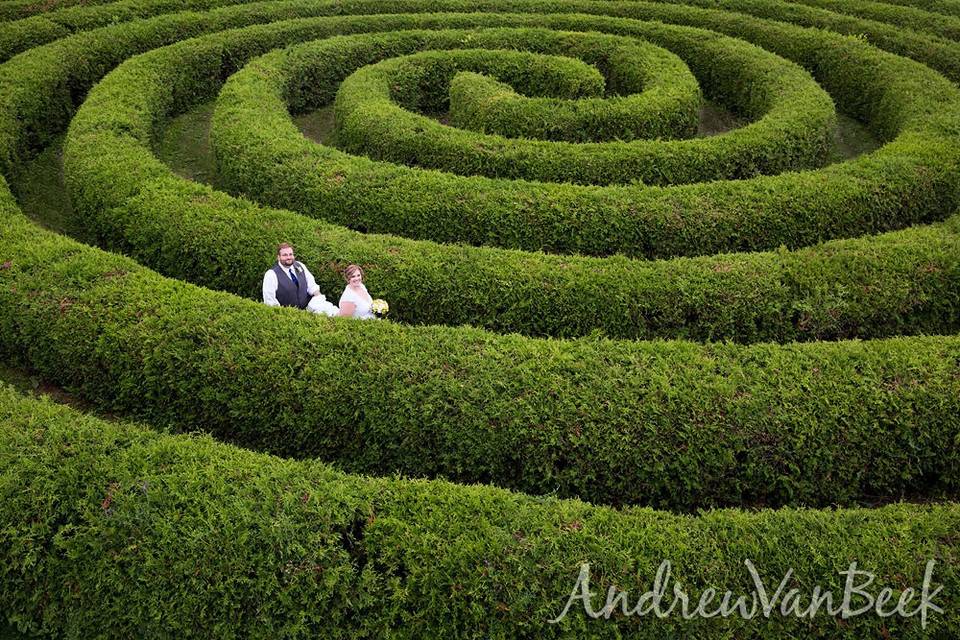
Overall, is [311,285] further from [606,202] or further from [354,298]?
[606,202]

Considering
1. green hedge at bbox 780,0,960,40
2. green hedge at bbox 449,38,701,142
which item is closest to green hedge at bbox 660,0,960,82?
green hedge at bbox 780,0,960,40

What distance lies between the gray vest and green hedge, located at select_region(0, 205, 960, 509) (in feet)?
2.50

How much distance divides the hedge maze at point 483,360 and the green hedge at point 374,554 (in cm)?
3

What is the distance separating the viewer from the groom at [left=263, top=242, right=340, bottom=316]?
33.8ft

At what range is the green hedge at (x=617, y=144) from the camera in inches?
567

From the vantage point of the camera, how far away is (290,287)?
34.2 feet

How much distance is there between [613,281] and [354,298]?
3.67m

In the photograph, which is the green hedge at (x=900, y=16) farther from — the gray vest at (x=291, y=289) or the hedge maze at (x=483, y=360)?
the gray vest at (x=291, y=289)

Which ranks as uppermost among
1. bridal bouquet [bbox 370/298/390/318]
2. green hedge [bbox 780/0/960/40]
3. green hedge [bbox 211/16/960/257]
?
green hedge [bbox 780/0/960/40]

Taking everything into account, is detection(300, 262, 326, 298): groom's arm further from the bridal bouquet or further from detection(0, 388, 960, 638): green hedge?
detection(0, 388, 960, 638): green hedge

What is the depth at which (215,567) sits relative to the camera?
21.4 ft

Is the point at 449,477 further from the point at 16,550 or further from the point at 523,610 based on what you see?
the point at 16,550

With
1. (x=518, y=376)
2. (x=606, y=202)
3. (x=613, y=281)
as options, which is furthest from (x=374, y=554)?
(x=606, y=202)

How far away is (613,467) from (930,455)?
3.65 metres
